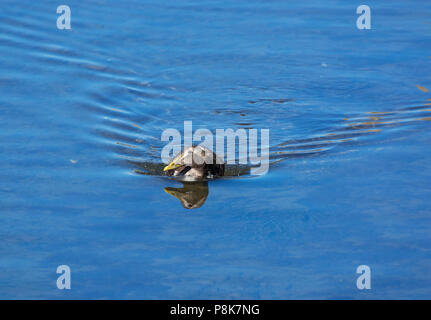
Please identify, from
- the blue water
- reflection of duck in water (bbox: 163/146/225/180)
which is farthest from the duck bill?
the blue water

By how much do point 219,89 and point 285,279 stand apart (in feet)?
16.6

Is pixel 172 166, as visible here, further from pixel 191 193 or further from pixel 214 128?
pixel 214 128

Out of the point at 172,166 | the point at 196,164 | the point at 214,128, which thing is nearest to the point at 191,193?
the point at 196,164

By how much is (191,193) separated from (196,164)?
380 millimetres

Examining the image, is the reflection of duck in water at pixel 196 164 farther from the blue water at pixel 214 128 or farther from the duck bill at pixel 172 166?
the blue water at pixel 214 128

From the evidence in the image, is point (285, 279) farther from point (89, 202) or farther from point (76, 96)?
point (76, 96)

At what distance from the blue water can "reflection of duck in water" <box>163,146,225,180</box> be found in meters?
0.20

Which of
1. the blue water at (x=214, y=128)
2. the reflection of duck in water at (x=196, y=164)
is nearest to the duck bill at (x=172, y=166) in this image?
the reflection of duck in water at (x=196, y=164)

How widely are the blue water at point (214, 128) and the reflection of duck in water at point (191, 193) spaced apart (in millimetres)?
70

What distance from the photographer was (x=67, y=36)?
1278 centimetres

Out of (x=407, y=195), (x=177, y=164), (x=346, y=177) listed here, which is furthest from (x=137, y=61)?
(x=407, y=195)

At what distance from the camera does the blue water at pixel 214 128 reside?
707cm

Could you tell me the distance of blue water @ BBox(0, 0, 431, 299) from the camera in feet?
23.2

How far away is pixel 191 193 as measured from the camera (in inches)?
341
